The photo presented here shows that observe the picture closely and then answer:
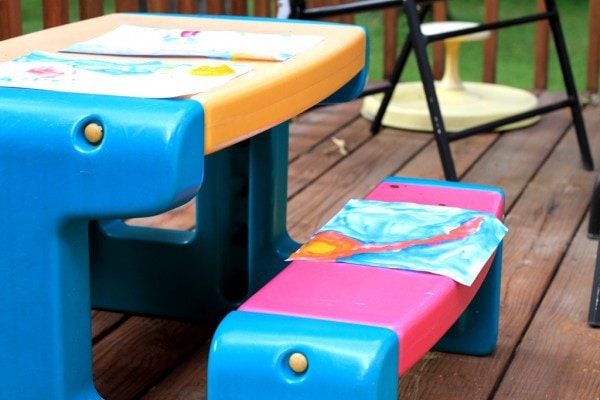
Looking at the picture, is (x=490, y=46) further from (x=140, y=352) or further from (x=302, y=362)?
(x=302, y=362)

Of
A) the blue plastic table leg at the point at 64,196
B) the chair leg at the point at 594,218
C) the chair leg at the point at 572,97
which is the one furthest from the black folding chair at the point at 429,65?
the blue plastic table leg at the point at 64,196

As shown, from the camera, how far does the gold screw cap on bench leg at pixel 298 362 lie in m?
1.24

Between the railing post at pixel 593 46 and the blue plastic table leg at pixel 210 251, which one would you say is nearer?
the blue plastic table leg at pixel 210 251

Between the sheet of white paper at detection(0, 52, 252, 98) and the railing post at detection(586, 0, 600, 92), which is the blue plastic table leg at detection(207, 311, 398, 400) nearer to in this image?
the sheet of white paper at detection(0, 52, 252, 98)

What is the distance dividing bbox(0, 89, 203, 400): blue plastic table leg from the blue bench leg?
72 centimetres

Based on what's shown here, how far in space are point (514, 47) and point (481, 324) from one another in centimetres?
349

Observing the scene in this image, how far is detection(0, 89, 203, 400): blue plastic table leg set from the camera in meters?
1.26

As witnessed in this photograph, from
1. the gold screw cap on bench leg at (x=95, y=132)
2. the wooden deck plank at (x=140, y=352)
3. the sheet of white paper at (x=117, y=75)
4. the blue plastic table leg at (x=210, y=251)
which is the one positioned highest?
the sheet of white paper at (x=117, y=75)

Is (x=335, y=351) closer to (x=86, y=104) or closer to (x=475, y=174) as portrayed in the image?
(x=86, y=104)

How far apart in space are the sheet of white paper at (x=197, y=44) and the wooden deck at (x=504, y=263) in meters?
0.54

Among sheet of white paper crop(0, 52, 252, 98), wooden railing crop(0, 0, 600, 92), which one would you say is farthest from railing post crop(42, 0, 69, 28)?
Answer: sheet of white paper crop(0, 52, 252, 98)

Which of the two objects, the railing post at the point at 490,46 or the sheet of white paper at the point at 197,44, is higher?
the sheet of white paper at the point at 197,44

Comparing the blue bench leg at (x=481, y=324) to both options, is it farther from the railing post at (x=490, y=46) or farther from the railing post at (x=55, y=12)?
the railing post at (x=490, y=46)

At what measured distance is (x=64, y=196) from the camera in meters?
1.32
